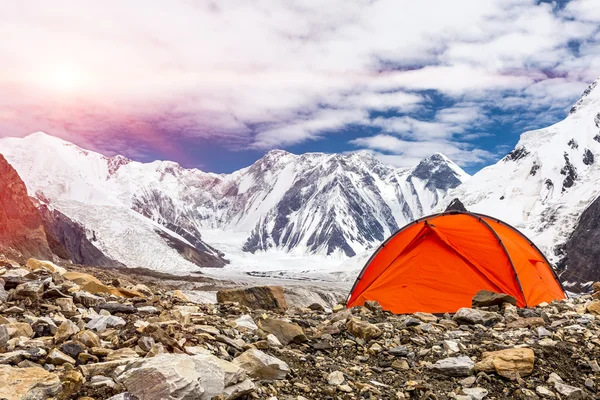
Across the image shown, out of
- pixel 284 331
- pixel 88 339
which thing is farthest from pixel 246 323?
pixel 88 339

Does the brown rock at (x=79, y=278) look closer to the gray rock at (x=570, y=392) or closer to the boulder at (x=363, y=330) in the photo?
the boulder at (x=363, y=330)

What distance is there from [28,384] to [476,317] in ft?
27.0

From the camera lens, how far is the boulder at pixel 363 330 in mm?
8578

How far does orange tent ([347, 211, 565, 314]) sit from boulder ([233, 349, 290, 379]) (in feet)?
24.3

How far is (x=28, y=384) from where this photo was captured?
449 cm

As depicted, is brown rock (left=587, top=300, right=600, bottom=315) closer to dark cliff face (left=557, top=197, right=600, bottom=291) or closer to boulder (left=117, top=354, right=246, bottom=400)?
boulder (left=117, top=354, right=246, bottom=400)

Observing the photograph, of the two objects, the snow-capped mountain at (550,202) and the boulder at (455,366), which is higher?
the snow-capped mountain at (550,202)

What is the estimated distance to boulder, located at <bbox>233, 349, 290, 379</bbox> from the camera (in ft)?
20.1

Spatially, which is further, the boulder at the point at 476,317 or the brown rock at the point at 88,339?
the boulder at the point at 476,317

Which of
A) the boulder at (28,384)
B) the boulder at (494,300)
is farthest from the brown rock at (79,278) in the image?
the boulder at (494,300)

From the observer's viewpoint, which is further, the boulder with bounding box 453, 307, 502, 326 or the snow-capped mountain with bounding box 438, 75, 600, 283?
the snow-capped mountain with bounding box 438, 75, 600, 283

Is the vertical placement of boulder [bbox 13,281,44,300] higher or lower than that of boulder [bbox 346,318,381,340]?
higher

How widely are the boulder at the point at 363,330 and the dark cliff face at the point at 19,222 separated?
103773mm

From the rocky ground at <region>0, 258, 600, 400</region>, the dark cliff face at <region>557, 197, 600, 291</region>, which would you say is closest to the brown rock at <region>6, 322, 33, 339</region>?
the rocky ground at <region>0, 258, 600, 400</region>
